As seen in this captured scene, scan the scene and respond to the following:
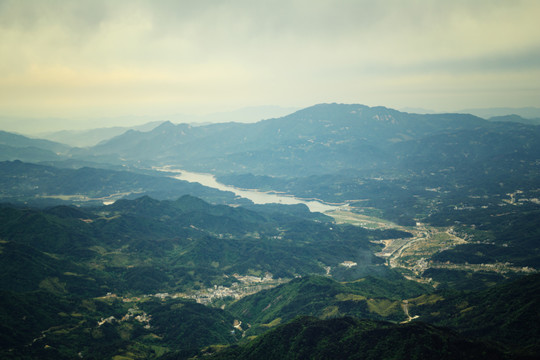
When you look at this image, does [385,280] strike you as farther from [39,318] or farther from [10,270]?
[10,270]

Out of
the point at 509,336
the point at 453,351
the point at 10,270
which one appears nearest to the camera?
the point at 453,351

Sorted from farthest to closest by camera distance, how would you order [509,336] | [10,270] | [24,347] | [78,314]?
[10,270], [78,314], [24,347], [509,336]

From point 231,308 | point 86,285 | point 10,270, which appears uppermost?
point 10,270

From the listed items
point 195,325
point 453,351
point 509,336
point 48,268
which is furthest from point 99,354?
point 509,336

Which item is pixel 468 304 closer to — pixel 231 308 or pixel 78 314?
pixel 231 308

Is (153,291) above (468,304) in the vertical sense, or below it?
below

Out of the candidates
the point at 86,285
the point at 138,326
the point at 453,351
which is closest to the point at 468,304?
the point at 453,351

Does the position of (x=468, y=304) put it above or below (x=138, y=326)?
above

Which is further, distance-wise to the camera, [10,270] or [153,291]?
[153,291]

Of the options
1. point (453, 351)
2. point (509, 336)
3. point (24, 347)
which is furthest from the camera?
point (24, 347)
